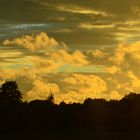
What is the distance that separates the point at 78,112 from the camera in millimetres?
123312

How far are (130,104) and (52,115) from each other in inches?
832

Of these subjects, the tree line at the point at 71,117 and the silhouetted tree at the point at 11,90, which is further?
the silhouetted tree at the point at 11,90

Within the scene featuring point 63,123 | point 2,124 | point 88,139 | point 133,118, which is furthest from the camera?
point 133,118

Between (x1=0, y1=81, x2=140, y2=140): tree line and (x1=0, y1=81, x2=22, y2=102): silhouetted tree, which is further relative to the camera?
(x1=0, y1=81, x2=22, y2=102): silhouetted tree

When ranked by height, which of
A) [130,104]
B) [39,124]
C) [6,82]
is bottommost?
[39,124]

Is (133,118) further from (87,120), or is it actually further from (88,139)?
(88,139)

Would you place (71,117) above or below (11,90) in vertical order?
below

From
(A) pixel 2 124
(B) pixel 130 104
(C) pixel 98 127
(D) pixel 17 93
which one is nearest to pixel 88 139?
(A) pixel 2 124

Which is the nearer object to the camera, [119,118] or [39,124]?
[39,124]

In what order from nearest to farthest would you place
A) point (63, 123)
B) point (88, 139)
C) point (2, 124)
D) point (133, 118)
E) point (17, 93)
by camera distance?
point (88, 139) → point (2, 124) → point (63, 123) → point (133, 118) → point (17, 93)

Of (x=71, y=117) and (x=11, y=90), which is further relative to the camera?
(x=11, y=90)

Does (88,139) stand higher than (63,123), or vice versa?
(63,123)

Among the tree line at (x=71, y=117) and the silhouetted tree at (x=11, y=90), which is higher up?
the silhouetted tree at (x=11, y=90)

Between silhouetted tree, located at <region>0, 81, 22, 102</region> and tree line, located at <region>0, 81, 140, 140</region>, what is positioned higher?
silhouetted tree, located at <region>0, 81, 22, 102</region>
